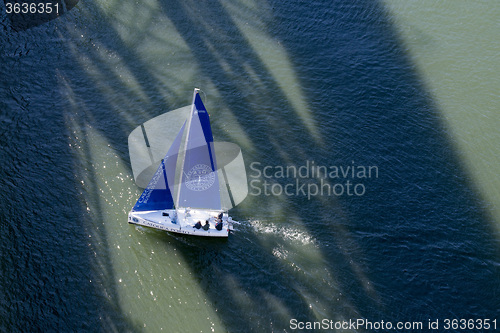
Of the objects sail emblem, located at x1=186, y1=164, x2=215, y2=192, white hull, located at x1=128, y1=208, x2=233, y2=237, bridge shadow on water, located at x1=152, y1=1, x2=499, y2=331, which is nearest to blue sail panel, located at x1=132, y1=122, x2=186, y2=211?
white hull, located at x1=128, y1=208, x2=233, y2=237

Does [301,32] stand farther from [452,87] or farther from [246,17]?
[452,87]

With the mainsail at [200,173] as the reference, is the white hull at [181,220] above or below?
below

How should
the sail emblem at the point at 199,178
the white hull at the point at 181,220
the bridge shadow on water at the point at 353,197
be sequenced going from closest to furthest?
the bridge shadow on water at the point at 353,197 → the white hull at the point at 181,220 → the sail emblem at the point at 199,178

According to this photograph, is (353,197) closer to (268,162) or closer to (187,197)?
(268,162)

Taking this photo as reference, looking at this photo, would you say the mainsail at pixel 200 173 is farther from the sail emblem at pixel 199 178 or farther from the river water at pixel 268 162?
the river water at pixel 268 162

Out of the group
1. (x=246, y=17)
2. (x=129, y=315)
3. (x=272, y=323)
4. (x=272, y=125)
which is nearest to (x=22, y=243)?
(x=129, y=315)

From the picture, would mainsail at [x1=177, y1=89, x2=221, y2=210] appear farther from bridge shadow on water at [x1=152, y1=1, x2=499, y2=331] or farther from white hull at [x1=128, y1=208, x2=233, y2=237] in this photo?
bridge shadow on water at [x1=152, y1=1, x2=499, y2=331]

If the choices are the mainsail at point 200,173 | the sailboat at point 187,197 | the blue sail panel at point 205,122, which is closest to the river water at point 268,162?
the sailboat at point 187,197
